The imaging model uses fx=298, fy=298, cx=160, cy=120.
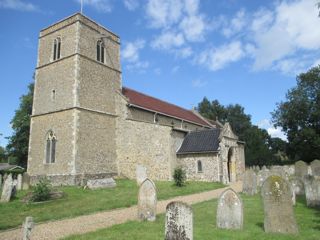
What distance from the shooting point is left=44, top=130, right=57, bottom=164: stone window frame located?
22884 mm

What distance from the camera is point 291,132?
1823 inches

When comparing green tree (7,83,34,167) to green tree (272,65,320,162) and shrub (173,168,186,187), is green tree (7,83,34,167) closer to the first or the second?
shrub (173,168,186,187)

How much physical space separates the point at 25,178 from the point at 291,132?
3967 cm

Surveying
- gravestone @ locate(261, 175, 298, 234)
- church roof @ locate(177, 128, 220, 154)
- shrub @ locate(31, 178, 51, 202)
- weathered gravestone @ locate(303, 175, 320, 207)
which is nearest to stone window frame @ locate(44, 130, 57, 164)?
shrub @ locate(31, 178, 51, 202)

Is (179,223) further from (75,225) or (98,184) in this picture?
(98,184)

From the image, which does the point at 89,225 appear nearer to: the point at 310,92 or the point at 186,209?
the point at 186,209

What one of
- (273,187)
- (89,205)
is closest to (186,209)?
(273,187)

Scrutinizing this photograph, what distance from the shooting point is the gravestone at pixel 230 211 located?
327 inches

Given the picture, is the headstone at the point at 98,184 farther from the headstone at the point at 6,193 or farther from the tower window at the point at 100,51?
the tower window at the point at 100,51

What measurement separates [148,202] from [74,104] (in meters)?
14.3

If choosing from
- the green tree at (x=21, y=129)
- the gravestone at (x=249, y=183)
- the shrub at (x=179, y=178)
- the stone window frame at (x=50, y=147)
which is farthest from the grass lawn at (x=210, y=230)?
the green tree at (x=21, y=129)

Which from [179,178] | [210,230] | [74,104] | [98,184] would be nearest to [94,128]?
[74,104]

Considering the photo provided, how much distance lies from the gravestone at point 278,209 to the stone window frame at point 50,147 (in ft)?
59.6

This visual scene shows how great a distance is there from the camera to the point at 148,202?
32.0 feet
